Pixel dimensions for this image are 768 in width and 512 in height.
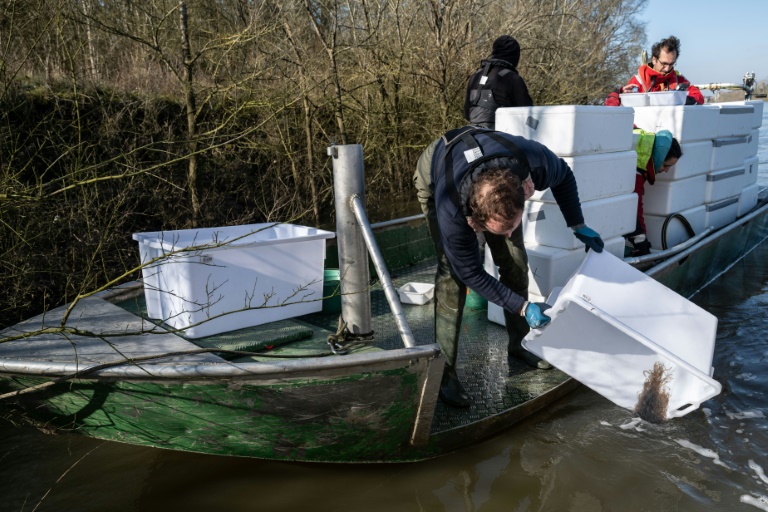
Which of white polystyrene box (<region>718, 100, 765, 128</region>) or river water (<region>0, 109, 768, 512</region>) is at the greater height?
white polystyrene box (<region>718, 100, 765, 128</region>)

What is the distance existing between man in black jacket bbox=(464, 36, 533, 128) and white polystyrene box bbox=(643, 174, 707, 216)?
5.26 feet

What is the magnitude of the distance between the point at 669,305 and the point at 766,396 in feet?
5.42

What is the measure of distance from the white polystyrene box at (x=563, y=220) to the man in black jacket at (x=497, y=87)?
1136 mm

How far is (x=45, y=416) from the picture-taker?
3.33m

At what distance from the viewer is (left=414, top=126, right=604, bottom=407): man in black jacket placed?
2693 millimetres

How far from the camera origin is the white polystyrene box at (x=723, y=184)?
20.9 feet

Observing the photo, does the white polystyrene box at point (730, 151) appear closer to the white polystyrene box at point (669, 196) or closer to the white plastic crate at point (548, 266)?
the white polystyrene box at point (669, 196)

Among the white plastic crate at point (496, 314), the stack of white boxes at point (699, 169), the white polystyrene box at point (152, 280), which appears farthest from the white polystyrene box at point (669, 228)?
the white polystyrene box at point (152, 280)

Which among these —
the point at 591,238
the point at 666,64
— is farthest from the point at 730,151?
the point at 591,238

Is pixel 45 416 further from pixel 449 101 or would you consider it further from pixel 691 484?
pixel 449 101

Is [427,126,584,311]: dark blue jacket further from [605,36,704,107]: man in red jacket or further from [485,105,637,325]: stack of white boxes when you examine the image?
[605,36,704,107]: man in red jacket

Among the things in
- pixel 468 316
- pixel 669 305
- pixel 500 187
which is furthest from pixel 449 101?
pixel 500 187

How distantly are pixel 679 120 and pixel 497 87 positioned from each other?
5.79ft

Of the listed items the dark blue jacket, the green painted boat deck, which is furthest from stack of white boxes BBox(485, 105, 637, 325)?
the dark blue jacket
